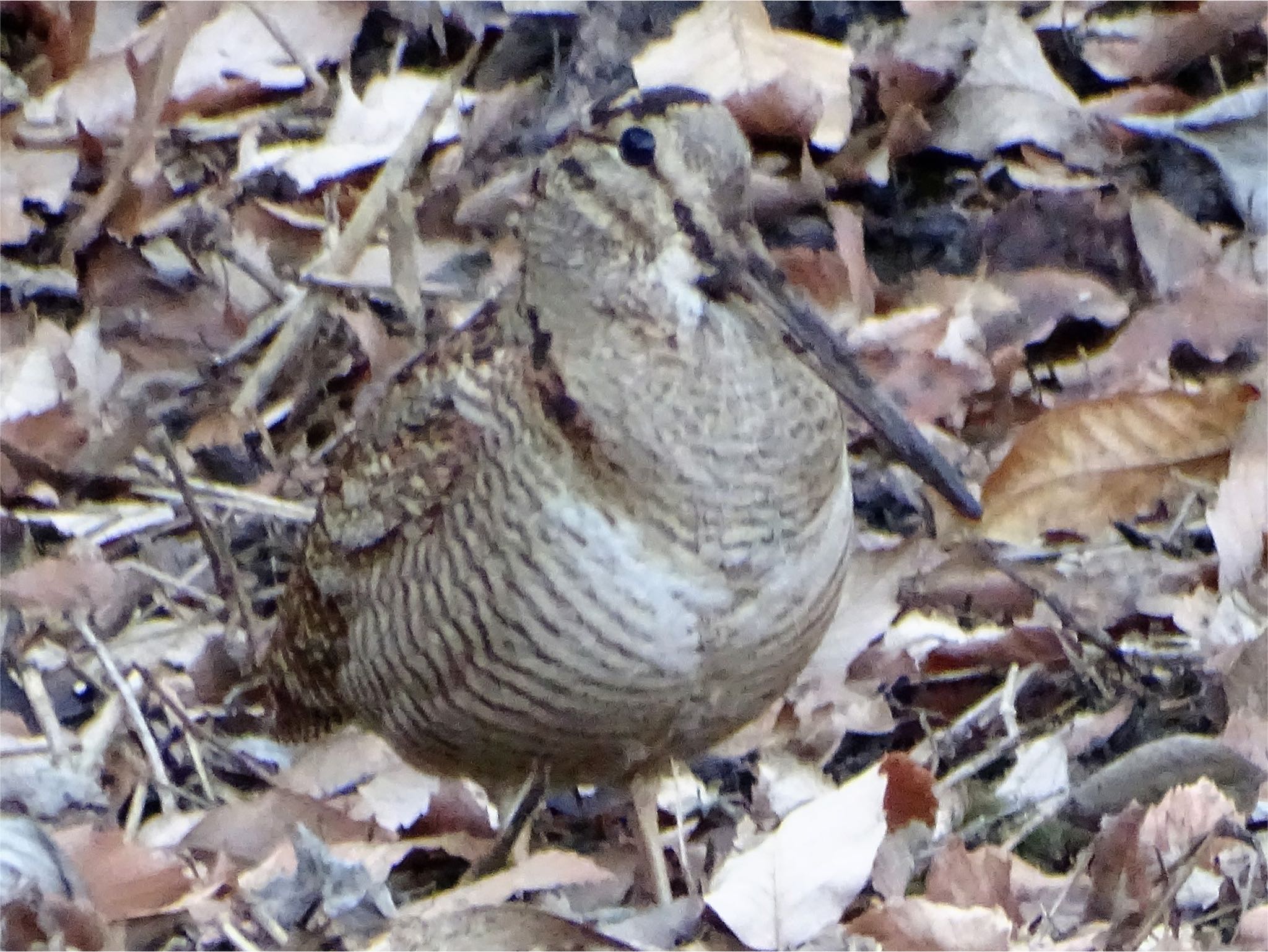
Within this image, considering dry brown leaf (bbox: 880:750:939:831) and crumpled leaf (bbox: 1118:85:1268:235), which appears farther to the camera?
crumpled leaf (bbox: 1118:85:1268:235)

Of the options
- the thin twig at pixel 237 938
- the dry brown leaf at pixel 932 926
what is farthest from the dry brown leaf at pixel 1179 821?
the thin twig at pixel 237 938

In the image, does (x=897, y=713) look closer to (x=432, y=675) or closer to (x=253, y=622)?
(x=432, y=675)

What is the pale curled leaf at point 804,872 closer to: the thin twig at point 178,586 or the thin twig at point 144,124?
the thin twig at point 178,586

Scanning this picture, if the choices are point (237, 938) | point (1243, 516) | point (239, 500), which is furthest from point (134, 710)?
point (1243, 516)

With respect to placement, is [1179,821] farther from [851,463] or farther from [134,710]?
[134,710]

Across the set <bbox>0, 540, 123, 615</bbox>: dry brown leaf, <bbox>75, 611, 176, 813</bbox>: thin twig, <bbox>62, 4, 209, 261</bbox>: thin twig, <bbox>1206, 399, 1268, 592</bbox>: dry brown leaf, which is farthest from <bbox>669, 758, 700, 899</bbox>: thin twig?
<bbox>62, 4, 209, 261</bbox>: thin twig

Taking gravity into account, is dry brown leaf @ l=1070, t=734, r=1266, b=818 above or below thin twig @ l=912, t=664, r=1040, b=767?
above

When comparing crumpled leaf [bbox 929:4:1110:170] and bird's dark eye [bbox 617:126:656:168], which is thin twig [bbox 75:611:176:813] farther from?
crumpled leaf [bbox 929:4:1110:170]

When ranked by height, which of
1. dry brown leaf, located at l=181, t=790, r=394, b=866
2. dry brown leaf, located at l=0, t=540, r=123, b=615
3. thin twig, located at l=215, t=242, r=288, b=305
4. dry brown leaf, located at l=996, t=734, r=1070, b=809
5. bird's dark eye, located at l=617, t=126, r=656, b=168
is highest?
bird's dark eye, located at l=617, t=126, r=656, b=168
